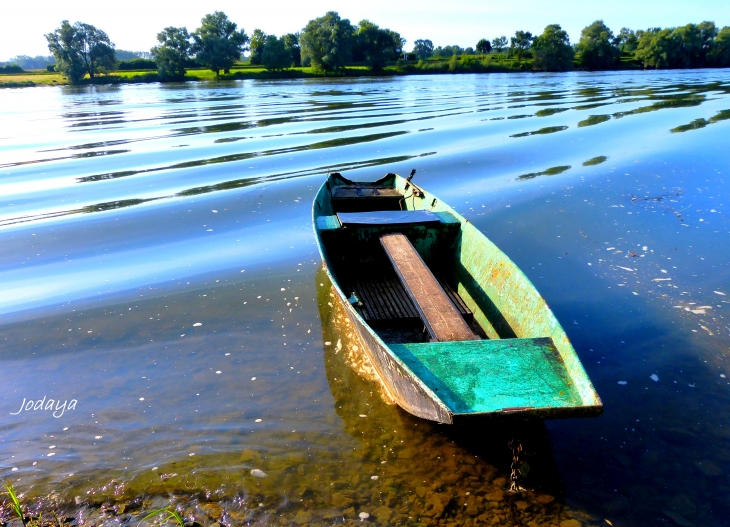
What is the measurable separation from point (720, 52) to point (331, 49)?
6859cm

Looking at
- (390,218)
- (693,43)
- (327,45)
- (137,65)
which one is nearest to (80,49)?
(137,65)

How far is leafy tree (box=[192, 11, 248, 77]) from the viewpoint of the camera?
80.1 metres

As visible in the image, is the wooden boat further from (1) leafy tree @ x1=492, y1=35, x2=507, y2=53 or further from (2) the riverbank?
(1) leafy tree @ x1=492, y1=35, x2=507, y2=53

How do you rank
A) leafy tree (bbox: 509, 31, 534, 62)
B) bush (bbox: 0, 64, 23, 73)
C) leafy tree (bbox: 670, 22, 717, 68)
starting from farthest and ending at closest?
1. leafy tree (bbox: 509, 31, 534, 62)
2. bush (bbox: 0, 64, 23, 73)
3. leafy tree (bbox: 670, 22, 717, 68)

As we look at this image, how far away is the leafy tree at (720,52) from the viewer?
293ft

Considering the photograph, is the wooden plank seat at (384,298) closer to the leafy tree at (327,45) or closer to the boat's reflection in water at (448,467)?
the boat's reflection in water at (448,467)

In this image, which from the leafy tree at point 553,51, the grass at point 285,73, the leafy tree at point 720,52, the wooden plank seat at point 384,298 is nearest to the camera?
the wooden plank seat at point 384,298

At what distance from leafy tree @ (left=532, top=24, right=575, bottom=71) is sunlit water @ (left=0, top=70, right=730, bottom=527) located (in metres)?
82.5

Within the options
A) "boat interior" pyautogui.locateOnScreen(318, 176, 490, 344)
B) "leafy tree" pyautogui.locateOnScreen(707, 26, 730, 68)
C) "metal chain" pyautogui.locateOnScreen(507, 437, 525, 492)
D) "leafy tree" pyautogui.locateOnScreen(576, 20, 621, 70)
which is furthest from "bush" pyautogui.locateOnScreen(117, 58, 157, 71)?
"metal chain" pyautogui.locateOnScreen(507, 437, 525, 492)

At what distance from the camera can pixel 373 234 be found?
803 cm

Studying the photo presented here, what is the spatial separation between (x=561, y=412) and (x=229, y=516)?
2707 mm

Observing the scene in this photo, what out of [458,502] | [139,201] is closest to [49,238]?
[139,201]

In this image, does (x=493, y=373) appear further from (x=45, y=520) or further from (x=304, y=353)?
(x=45, y=520)

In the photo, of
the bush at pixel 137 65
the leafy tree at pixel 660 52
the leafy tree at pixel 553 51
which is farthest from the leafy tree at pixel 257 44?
the leafy tree at pixel 660 52
